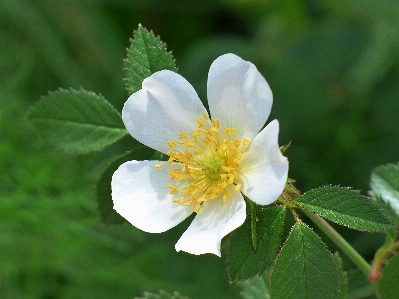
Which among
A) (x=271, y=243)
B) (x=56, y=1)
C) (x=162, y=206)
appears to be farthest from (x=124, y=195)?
(x=56, y=1)

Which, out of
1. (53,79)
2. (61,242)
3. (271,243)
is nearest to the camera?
(271,243)

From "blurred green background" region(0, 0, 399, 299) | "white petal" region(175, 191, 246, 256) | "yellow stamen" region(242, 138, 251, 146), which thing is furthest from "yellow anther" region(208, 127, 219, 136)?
"blurred green background" region(0, 0, 399, 299)

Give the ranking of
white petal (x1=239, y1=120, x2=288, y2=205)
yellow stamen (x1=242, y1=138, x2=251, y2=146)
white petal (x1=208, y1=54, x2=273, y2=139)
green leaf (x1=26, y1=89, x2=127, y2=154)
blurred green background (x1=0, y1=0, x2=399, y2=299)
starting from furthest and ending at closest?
blurred green background (x1=0, y1=0, x2=399, y2=299) → green leaf (x1=26, y1=89, x2=127, y2=154) → yellow stamen (x1=242, y1=138, x2=251, y2=146) → white petal (x1=208, y1=54, x2=273, y2=139) → white petal (x1=239, y1=120, x2=288, y2=205)

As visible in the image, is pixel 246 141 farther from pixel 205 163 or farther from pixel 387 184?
pixel 387 184

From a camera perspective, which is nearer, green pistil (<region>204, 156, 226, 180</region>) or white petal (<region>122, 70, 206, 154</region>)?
white petal (<region>122, 70, 206, 154</region>)

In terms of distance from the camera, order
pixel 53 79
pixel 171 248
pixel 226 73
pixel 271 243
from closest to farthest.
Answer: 1. pixel 271 243
2. pixel 226 73
3. pixel 171 248
4. pixel 53 79

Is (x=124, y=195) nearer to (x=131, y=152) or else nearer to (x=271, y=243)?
(x=131, y=152)

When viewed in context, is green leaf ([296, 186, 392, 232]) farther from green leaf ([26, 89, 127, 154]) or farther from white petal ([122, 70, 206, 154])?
green leaf ([26, 89, 127, 154])
